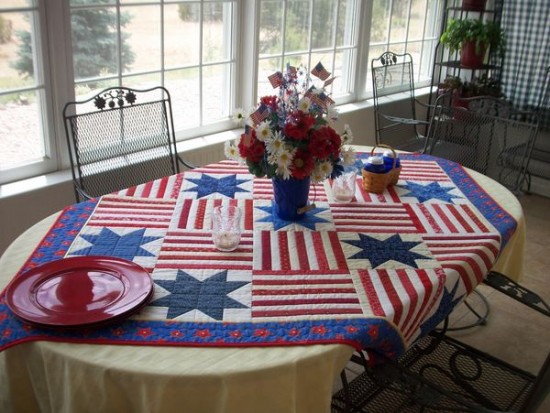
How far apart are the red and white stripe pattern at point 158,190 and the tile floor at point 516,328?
1.03 m

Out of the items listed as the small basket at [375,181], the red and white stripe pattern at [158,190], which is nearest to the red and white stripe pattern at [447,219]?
the small basket at [375,181]

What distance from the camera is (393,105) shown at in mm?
4320

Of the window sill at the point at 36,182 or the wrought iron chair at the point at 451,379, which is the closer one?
the wrought iron chair at the point at 451,379

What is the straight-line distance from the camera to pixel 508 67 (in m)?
5.02

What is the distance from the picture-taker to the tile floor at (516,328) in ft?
8.93

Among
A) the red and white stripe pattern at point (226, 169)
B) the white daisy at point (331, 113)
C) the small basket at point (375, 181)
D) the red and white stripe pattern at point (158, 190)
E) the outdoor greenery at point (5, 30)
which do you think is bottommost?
the red and white stripe pattern at point (158, 190)

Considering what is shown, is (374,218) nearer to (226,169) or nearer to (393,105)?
(226,169)

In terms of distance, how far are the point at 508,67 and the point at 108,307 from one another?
14.4 ft

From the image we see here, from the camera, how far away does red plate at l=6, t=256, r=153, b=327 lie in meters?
1.47

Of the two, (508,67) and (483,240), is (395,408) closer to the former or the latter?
(483,240)

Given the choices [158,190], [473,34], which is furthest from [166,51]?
[473,34]

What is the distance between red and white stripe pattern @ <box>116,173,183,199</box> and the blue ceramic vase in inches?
16.0

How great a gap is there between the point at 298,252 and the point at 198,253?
0.30 metres

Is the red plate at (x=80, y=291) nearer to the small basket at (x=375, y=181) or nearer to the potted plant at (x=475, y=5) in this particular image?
the small basket at (x=375, y=181)
